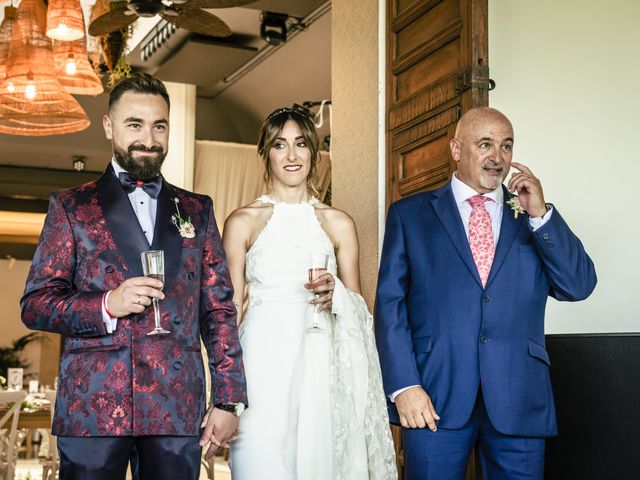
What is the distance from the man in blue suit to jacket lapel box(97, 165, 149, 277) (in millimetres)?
876

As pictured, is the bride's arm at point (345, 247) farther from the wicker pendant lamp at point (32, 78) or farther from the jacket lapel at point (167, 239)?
the wicker pendant lamp at point (32, 78)

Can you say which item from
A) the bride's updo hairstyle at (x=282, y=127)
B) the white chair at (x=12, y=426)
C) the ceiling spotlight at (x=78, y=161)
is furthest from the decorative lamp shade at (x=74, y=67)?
the ceiling spotlight at (x=78, y=161)

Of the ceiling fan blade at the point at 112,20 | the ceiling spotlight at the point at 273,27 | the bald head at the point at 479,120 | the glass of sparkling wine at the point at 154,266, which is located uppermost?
the ceiling spotlight at the point at 273,27

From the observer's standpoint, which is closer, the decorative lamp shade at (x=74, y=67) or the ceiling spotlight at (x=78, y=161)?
the decorative lamp shade at (x=74, y=67)

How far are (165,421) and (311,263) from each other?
3.04 ft

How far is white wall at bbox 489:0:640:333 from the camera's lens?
4320 millimetres

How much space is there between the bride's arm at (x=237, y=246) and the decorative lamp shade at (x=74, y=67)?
2.74 metres

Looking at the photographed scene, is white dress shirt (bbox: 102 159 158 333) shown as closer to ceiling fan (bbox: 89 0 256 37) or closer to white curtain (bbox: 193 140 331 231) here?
ceiling fan (bbox: 89 0 256 37)

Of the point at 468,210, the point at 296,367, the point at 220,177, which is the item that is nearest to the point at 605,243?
the point at 468,210

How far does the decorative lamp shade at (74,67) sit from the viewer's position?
5905 millimetres

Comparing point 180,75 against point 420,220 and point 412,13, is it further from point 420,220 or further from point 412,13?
point 420,220

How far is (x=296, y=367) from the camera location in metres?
3.39

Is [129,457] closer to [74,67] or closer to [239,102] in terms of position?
[74,67]

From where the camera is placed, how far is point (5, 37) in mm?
5922
